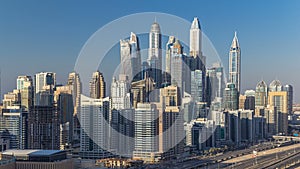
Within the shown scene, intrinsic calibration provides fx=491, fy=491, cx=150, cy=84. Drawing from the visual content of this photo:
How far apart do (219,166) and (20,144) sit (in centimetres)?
353

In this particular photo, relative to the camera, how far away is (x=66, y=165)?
20.4ft

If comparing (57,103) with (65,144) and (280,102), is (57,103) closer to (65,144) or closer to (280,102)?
(65,144)

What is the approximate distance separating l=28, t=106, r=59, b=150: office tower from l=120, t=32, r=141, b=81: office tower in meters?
1.94

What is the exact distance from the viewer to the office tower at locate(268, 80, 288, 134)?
49.6 feet

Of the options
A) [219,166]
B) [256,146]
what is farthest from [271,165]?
[256,146]

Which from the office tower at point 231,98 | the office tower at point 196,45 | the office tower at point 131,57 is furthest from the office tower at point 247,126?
the office tower at point 131,57

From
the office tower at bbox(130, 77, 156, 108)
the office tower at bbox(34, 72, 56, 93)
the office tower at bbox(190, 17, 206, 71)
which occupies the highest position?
the office tower at bbox(190, 17, 206, 71)

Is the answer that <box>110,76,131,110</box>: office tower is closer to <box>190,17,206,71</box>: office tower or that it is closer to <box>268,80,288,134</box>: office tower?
<box>190,17,206,71</box>: office tower

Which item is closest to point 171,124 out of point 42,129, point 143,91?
point 143,91

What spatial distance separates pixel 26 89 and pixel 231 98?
637 cm

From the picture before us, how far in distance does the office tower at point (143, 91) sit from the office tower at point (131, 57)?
354 mm

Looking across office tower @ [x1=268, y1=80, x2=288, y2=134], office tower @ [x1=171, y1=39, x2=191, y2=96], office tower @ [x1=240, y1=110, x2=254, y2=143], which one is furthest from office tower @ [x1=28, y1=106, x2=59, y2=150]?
office tower @ [x1=268, y1=80, x2=288, y2=134]

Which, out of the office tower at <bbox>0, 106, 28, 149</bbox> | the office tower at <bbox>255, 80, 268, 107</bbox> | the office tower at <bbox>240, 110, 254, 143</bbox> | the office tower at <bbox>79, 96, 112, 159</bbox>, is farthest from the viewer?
the office tower at <bbox>255, 80, 268, 107</bbox>

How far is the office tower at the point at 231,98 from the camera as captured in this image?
13902mm
